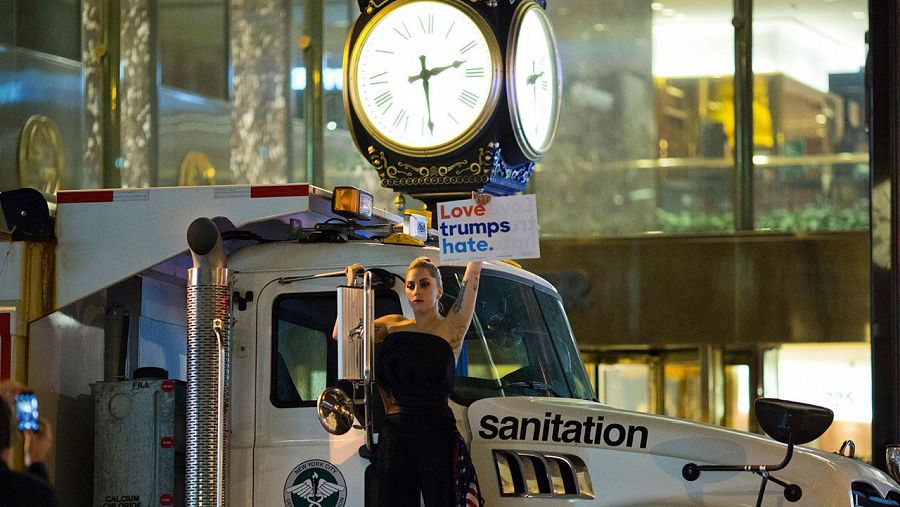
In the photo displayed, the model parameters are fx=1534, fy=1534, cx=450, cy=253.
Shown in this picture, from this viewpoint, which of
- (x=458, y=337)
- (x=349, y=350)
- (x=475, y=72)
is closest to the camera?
(x=349, y=350)

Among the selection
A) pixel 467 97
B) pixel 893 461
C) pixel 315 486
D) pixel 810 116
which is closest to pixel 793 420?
pixel 893 461

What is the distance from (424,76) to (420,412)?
2.63 m

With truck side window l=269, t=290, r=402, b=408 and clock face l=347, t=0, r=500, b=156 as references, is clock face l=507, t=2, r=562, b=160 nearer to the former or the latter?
clock face l=347, t=0, r=500, b=156

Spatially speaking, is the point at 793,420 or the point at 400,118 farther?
the point at 400,118

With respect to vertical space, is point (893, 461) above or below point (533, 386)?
below

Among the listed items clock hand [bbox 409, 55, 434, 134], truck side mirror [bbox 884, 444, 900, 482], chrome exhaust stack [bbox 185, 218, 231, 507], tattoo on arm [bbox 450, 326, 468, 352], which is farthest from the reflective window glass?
chrome exhaust stack [bbox 185, 218, 231, 507]

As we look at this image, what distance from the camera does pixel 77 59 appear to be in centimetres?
1803

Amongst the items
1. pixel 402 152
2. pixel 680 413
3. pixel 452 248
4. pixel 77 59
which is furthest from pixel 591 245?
pixel 452 248

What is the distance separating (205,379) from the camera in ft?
22.2

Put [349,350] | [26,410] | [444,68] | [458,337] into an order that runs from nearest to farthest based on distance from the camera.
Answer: [26,410] < [349,350] < [458,337] < [444,68]

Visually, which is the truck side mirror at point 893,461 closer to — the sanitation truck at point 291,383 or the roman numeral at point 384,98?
the sanitation truck at point 291,383

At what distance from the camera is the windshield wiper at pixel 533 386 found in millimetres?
7078

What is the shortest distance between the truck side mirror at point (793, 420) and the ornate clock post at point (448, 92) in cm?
233

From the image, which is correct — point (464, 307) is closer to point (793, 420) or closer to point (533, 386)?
point (533, 386)
